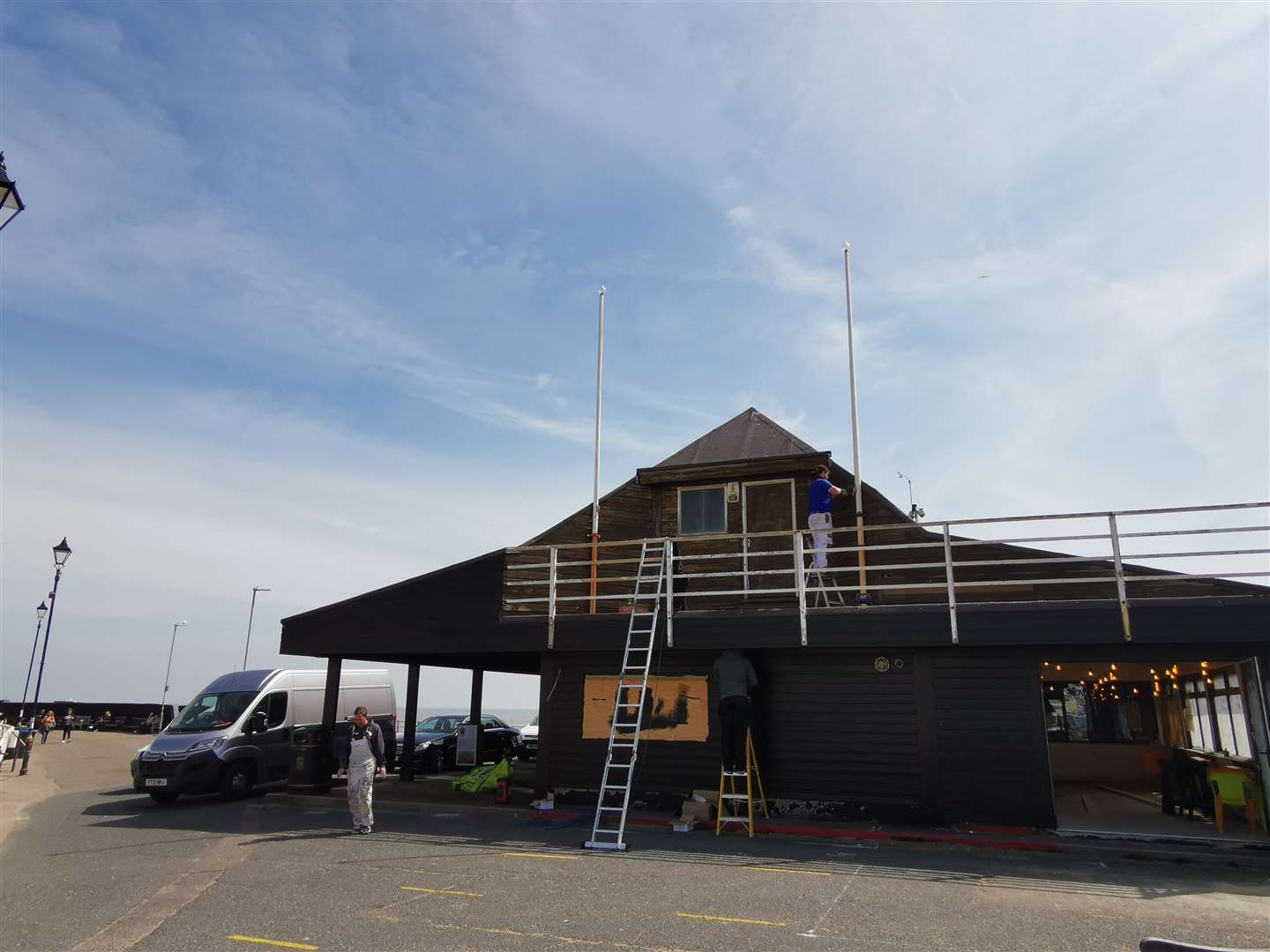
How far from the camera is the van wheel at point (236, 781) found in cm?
1562

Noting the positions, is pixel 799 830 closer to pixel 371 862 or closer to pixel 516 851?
pixel 516 851

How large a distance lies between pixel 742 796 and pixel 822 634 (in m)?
2.61

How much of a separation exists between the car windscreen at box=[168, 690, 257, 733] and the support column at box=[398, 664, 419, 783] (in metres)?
3.34

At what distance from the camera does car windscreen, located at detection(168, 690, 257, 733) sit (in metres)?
16.1

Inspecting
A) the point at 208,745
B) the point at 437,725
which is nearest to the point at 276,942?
the point at 208,745

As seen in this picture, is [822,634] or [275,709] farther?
[275,709]

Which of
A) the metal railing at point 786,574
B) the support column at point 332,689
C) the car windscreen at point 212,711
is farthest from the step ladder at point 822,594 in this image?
the car windscreen at point 212,711

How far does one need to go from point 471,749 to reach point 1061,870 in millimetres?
15011

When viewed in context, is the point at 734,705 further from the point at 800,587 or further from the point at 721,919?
the point at 721,919

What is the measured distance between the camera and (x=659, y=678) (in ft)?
44.2

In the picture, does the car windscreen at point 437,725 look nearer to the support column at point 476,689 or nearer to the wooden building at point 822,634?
the support column at point 476,689

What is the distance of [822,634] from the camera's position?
1214 cm

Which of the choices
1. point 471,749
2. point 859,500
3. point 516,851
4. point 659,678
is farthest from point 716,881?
point 471,749

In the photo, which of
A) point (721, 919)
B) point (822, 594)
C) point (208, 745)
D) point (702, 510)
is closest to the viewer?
point (721, 919)
